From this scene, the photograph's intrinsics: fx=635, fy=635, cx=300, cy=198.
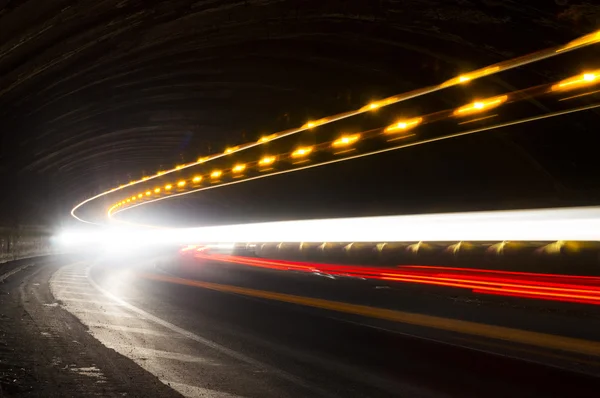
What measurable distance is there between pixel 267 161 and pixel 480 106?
10229 millimetres

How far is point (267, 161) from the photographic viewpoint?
2278cm

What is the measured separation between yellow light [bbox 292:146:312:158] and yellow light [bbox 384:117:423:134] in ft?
12.9

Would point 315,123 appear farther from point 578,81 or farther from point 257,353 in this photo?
point 257,353

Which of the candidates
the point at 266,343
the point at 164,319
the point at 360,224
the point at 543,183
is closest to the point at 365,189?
the point at 360,224

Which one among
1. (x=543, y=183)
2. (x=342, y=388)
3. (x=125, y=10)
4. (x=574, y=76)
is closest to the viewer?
(x=342, y=388)

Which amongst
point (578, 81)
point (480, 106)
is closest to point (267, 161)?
point (480, 106)

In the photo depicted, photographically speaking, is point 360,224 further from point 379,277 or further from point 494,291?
point 494,291

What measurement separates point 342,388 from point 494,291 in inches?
296

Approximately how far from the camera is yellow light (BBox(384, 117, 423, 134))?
51.7ft

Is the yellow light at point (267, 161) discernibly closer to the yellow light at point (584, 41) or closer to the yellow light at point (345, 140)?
the yellow light at point (345, 140)

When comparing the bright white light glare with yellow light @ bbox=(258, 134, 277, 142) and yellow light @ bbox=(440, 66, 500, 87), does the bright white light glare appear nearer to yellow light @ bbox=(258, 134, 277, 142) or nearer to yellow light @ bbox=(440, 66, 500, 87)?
yellow light @ bbox=(440, 66, 500, 87)

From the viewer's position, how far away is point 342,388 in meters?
7.96

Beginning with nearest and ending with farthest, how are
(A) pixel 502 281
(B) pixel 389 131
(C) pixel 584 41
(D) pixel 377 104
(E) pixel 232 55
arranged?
(C) pixel 584 41 → (E) pixel 232 55 → (A) pixel 502 281 → (D) pixel 377 104 → (B) pixel 389 131

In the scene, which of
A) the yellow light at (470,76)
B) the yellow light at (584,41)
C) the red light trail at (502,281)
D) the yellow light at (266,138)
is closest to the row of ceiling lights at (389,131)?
the yellow light at (470,76)
